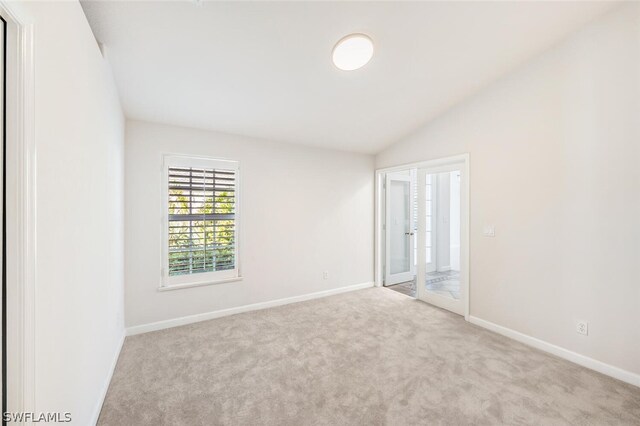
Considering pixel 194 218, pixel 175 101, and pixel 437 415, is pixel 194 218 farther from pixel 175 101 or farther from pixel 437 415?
pixel 437 415

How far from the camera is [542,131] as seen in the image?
8.79 ft

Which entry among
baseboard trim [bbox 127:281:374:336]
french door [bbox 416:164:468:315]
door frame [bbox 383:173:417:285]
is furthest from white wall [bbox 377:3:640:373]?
baseboard trim [bbox 127:281:374:336]

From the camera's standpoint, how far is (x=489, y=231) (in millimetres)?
3133

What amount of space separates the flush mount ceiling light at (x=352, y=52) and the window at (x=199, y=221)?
5.94 feet

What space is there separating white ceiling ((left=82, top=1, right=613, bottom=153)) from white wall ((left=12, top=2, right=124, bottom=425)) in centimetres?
41

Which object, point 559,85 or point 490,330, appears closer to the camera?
point 559,85

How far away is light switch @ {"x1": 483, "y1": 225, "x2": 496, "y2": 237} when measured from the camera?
3096mm

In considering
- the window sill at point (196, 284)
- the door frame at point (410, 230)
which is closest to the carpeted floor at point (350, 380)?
the window sill at point (196, 284)

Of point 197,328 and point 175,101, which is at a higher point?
point 175,101

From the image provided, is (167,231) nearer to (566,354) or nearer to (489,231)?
(489,231)

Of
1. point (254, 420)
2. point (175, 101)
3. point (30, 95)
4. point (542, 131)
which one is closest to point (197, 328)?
point (254, 420)

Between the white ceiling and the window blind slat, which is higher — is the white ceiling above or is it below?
above

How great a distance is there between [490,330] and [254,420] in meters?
2.66

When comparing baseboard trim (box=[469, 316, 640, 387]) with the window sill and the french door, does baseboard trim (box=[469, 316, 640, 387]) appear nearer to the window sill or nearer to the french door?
the french door
